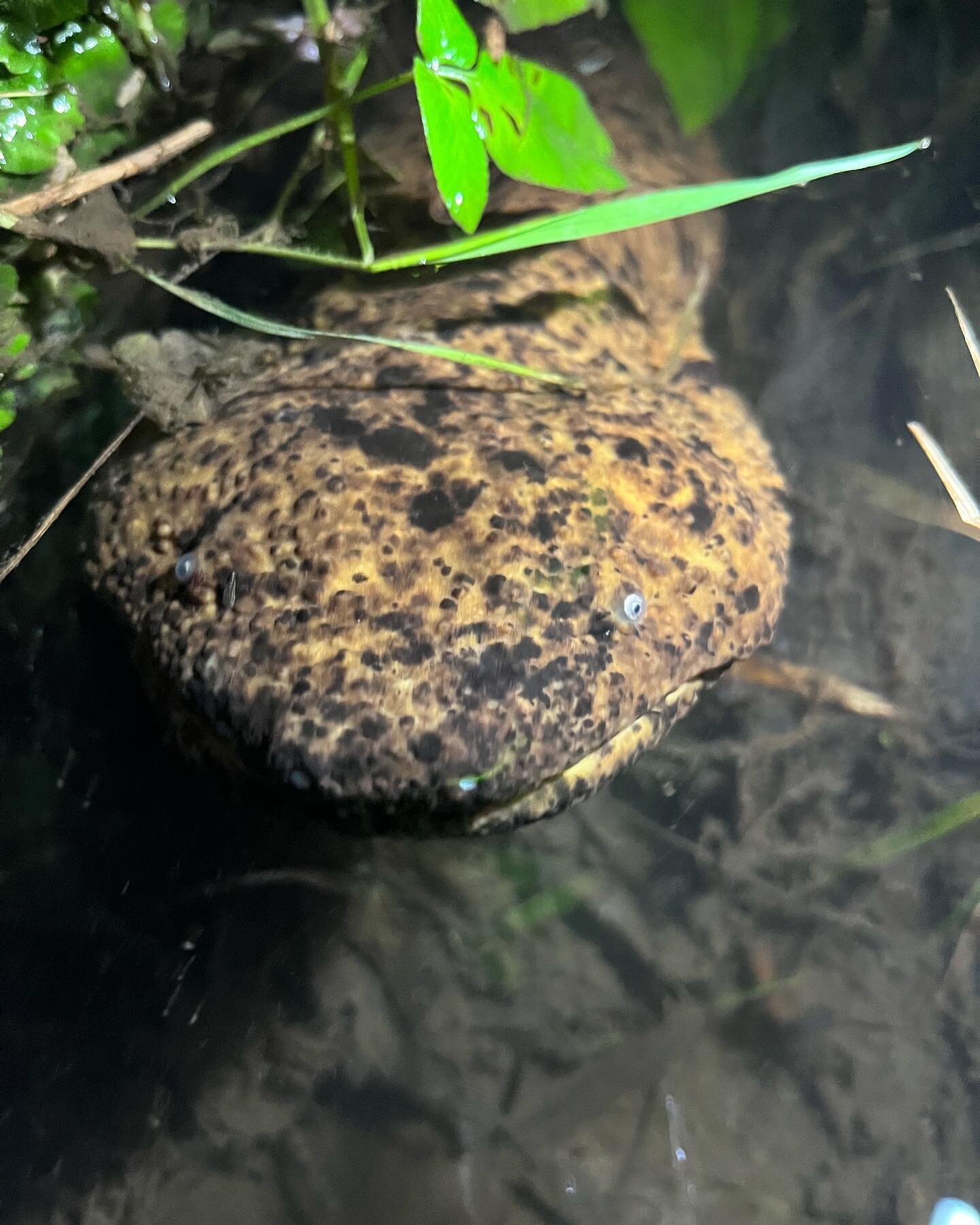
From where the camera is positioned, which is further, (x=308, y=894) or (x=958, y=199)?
(x=958, y=199)

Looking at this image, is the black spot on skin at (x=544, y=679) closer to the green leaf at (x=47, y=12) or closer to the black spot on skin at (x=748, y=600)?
the black spot on skin at (x=748, y=600)

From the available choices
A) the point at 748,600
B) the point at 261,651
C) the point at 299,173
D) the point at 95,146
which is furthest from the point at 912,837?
the point at 95,146

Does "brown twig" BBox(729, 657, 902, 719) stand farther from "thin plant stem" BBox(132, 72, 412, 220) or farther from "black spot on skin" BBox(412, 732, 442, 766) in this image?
"thin plant stem" BBox(132, 72, 412, 220)

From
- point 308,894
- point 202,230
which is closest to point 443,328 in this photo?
point 202,230

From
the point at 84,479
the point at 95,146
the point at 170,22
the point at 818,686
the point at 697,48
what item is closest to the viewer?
the point at 84,479

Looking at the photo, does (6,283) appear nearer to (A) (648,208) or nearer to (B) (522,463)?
(B) (522,463)

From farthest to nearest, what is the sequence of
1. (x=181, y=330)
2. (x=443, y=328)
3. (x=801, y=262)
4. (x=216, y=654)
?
(x=801, y=262), (x=181, y=330), (x=443, y=328), (x=216, y=654)

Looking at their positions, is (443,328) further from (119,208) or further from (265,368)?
(119,208)

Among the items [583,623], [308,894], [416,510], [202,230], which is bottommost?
[308,894]
